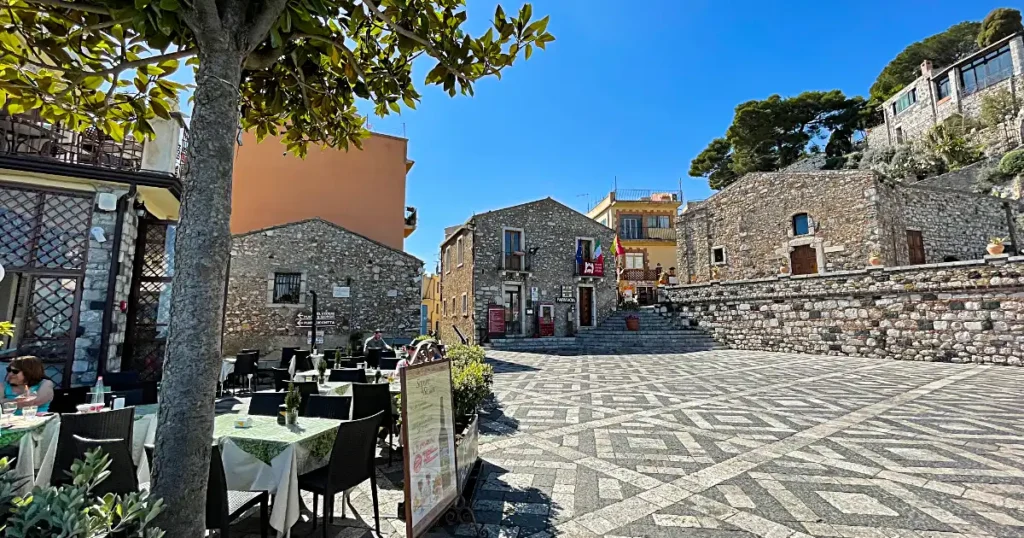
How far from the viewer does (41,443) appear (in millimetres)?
3020

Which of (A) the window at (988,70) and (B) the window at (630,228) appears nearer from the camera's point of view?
(A) the window at (988,70)

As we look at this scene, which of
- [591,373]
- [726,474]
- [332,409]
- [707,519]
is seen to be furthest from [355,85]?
[591,373]

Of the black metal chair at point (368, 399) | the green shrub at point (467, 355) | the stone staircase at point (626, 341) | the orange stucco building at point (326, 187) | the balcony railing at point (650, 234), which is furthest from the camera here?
the balcony railing at point (650, 234)

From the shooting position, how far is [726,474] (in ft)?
12.0

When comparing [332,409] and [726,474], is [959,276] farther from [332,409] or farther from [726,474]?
[332,409]

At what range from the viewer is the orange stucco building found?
15.2m

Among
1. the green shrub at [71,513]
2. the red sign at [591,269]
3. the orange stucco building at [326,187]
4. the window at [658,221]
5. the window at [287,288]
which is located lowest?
the green shrub at [71,513]

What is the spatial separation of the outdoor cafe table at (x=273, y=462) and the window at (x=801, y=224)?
1925cm

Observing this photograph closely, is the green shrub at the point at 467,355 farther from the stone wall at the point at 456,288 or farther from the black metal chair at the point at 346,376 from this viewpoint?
the stone wall at the point at 456,288

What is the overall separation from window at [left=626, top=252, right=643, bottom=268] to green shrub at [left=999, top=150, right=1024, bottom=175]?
51.8ft

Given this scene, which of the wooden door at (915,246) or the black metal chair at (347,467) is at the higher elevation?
the wooden door at (915,246)

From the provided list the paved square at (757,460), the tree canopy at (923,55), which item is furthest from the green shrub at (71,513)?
the tree canopy at (923,55)

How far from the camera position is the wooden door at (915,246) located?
51.9 ft

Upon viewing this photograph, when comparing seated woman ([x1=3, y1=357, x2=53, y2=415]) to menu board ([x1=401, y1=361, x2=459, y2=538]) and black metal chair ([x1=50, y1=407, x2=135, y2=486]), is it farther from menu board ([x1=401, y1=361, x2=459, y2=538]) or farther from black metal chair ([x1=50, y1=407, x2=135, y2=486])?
menu board ([x1=401, y1=361, x2=459, y2=538])
